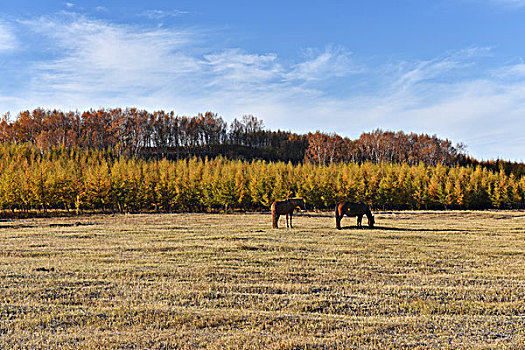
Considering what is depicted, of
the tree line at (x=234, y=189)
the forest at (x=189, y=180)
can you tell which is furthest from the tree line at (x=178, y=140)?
the tree line at (x=234, y=189)

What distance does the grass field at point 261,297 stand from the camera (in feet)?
31.7

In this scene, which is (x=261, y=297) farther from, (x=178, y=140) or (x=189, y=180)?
(x=178, y=140)

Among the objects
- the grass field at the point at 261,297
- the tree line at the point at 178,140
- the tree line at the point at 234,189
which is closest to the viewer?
the grass field at the point at 261,297

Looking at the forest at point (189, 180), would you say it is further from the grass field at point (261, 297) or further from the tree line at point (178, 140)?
the grass field at point (261, 297)

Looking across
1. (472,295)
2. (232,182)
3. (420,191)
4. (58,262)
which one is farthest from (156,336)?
(420,191)

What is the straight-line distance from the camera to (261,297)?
527 inches

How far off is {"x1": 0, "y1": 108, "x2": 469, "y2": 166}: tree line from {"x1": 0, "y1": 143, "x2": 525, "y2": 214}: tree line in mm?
52577

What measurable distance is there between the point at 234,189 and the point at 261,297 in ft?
272

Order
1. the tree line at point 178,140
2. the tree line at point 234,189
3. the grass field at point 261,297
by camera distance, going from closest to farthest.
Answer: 1. the grass field at point 261,297
2. the tree line at point 234,189
3. the tree line at point 178,140

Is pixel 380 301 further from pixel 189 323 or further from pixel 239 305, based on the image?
pixel 189 323

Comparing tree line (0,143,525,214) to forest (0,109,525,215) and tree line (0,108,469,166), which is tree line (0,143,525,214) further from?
tree line (0,108,469,166)

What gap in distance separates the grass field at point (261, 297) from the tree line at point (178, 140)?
141202mm

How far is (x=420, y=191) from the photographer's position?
346 ft

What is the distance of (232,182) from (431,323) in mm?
87503
